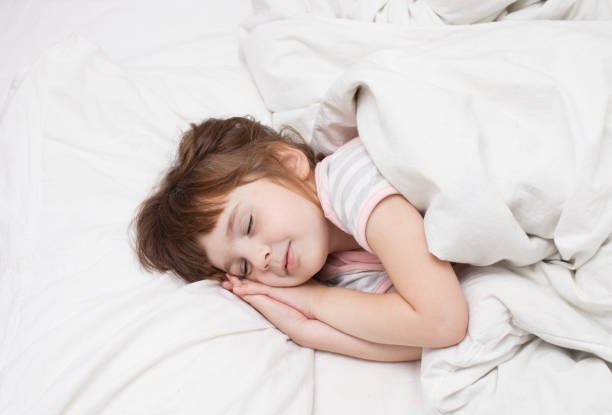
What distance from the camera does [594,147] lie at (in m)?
0.77

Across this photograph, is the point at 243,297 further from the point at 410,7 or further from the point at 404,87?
the point at 410,7

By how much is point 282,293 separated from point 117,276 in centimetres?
27

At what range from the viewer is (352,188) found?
2.90 ft

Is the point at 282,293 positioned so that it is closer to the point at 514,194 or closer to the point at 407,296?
the point at 407,296

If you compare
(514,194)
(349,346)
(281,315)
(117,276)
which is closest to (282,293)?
(281,315)

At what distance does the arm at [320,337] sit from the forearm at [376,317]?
1cm

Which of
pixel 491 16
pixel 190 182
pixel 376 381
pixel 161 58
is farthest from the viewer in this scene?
pixel 161 58

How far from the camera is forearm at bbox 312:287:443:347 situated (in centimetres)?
82

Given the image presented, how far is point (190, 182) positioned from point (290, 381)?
1.23 ft

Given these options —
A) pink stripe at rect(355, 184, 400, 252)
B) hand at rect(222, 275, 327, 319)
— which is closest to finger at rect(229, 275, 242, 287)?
hand at rect(222, 275, 327, 319)

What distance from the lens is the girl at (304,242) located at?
82 cm

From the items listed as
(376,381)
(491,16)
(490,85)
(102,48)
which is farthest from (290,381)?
(102,48)

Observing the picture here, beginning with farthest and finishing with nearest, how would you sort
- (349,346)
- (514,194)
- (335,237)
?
(335,237) < (349,346) < (514,194)

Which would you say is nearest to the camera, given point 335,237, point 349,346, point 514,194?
point 514,194
